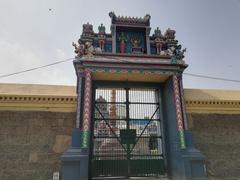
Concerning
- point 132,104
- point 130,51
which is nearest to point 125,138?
point 132,104

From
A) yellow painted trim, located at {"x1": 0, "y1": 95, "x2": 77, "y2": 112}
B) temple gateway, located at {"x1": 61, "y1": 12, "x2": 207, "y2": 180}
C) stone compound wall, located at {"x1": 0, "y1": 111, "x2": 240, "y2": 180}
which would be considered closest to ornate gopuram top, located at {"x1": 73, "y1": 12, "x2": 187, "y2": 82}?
temple gateway, located at {"x1": 61, "y1": 12, "x2": 207, "y2": 180}

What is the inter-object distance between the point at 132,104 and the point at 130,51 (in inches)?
88.8

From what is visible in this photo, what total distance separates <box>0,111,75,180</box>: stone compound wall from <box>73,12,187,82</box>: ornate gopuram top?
91.3 inches

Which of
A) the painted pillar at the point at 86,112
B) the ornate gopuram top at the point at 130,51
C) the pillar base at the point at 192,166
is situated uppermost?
the ornate gopuram top at the point at 130,51

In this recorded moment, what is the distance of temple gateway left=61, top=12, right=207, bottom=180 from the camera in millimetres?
6784

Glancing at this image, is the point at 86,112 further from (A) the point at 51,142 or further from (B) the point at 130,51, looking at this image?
(B) the point at 130,51

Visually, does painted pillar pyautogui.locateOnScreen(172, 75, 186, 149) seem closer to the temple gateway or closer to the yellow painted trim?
the temple gateway

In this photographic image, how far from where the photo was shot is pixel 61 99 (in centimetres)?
737

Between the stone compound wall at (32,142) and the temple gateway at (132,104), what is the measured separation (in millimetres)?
1067

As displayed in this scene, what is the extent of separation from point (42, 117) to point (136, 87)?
3.94 m

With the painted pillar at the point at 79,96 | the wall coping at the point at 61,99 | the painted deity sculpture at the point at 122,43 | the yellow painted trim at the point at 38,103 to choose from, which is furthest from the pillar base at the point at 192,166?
the painted deity sculpture at the point at 122,43

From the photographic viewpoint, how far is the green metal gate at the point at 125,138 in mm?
7106

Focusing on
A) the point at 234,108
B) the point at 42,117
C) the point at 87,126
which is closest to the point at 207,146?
the point at 234,108

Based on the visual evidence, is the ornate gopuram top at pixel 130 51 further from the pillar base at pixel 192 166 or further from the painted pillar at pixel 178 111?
the pillar base at pixel 192 166
